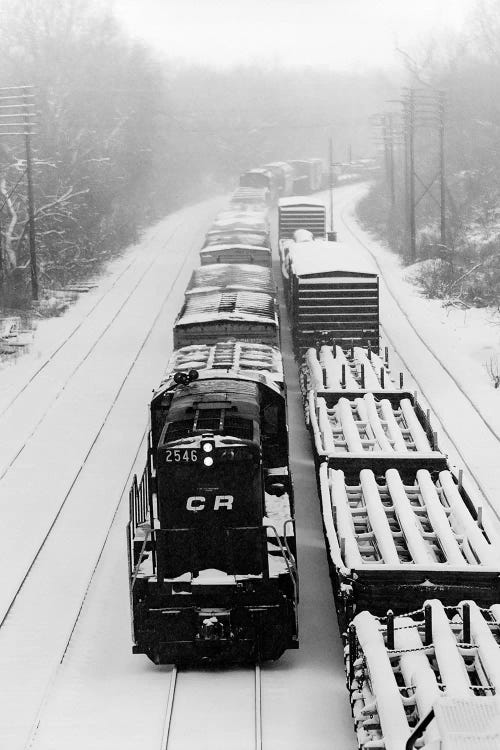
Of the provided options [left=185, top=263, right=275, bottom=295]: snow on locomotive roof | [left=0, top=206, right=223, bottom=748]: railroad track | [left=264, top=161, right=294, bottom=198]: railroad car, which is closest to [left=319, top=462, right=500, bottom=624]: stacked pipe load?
[left=0, top=206, right=223, bottom=748]: railroad track

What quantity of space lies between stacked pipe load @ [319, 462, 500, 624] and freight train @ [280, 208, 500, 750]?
0.05 feet

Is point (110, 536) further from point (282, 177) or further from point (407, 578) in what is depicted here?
point (282, 177)

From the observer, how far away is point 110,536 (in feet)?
51.7

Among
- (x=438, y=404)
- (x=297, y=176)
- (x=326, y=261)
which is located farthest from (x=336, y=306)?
(x=297, y=176)

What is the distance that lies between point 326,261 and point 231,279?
312 cm

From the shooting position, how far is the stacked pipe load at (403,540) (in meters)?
10.6

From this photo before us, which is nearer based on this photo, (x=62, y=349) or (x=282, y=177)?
(x=62, y=349)

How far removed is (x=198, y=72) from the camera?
155 m

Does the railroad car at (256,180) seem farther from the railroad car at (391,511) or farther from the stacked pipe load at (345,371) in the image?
the railroad car at (391,511)

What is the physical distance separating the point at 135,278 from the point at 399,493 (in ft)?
101

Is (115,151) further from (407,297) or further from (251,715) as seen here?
(251,715)

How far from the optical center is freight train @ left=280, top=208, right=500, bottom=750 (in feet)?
28.6

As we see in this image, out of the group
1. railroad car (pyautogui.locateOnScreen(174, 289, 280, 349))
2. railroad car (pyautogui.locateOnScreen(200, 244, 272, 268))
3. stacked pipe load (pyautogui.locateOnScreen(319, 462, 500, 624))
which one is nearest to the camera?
stacked pipe load (pyautogui.locateOnScreen(319, 462, 500, 624))

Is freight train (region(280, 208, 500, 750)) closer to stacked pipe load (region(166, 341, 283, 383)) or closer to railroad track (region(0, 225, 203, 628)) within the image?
stacked pipe load (region(166, 341, 283, 383))
